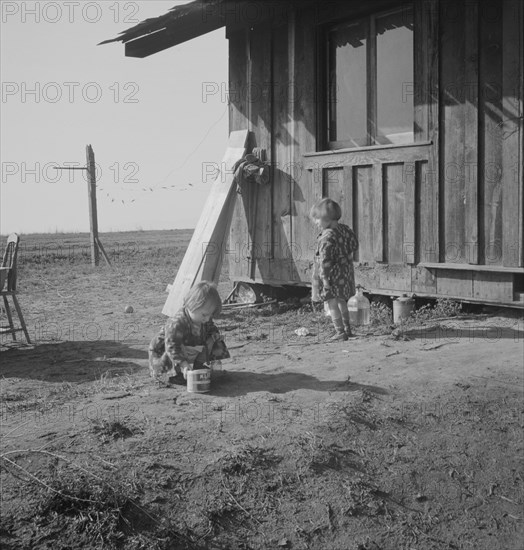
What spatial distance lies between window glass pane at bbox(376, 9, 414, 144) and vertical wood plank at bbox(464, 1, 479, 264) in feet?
2.75

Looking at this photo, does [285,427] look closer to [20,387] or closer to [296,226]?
[20,387]

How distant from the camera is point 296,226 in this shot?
33.8ft

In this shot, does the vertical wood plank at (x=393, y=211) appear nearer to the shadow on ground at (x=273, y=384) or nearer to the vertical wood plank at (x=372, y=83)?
the vertical wood plank at (x=372, y=83)

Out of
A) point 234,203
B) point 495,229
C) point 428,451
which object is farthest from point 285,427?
point 234,203

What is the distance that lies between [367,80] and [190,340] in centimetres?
472

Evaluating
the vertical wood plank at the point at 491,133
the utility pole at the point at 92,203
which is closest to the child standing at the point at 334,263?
the vertical wood plank at the point at 491,133

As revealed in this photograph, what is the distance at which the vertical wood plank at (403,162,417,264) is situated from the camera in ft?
28.3

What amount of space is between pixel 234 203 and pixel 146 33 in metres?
2.63

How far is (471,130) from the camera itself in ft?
26.4

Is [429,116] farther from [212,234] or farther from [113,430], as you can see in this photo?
[113,430]

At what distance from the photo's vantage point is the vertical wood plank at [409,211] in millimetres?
8633

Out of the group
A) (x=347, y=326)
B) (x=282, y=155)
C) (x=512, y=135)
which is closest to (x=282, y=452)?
(x=347, y=326)

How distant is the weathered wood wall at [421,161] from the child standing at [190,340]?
3384 mm

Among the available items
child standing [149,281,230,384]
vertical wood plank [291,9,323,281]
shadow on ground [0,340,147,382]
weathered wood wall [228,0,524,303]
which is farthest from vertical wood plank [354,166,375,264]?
child standing [149,281,230,384]
